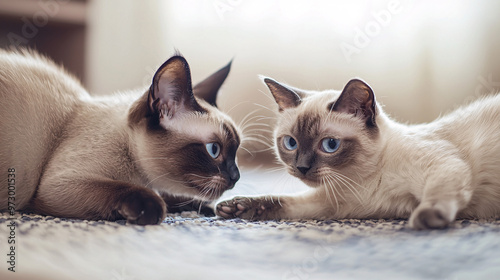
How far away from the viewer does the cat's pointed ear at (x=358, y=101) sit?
142 cm

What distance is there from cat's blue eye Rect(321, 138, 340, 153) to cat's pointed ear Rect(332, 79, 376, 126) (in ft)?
0.36

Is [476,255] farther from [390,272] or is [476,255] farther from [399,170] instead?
[399,170]

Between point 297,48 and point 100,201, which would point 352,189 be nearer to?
point 100,201

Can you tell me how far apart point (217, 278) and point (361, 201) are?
0.76 m

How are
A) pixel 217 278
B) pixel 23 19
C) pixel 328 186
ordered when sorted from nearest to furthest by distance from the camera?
pixel 217 278 < pixel 328 186 < pixel 23 19

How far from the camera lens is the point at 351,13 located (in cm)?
268

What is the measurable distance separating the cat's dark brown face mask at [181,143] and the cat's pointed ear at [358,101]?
0.41 metres

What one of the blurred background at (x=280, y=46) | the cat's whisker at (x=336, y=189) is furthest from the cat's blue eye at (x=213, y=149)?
the blurred background at (x=280, y=46)

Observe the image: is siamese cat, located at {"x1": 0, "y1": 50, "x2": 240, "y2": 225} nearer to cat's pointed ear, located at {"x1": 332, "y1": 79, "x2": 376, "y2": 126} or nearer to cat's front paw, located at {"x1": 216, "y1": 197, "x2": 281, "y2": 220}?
cat's front paw, located at {"x1": 216, "y1": 197, "x2": 281, "y2": 220}

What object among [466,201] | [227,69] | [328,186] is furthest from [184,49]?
[466,201]

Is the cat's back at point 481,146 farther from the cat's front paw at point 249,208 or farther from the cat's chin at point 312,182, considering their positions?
the cat's front paw at point 249,208

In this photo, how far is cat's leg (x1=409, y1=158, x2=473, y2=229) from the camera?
3.64ft

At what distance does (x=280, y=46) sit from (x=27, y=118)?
1948 mm

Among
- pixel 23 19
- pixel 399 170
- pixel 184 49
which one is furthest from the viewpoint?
pixel 184 49
